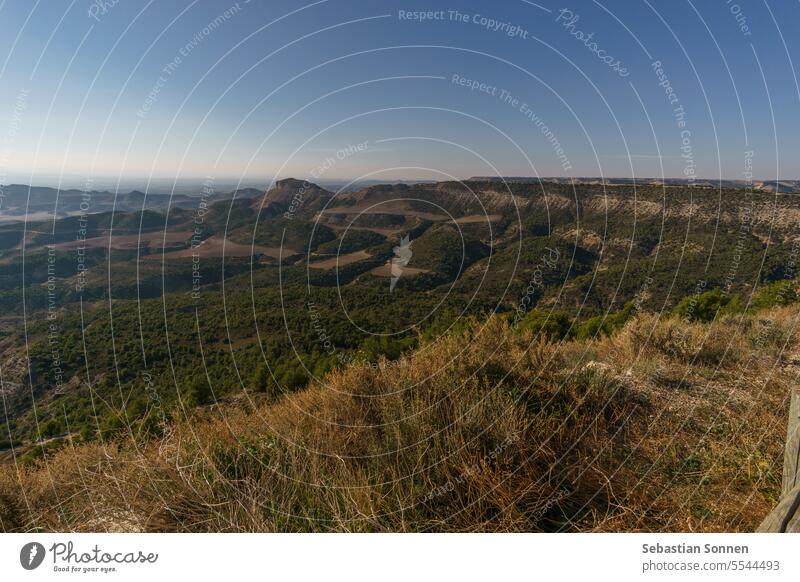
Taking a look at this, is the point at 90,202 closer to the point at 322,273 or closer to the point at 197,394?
the point at 197,394

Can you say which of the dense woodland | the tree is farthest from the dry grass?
the dense woodland

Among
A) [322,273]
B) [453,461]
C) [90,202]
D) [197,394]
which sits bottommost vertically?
[197,394]

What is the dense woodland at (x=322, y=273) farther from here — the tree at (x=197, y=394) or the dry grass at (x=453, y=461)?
the dry grass at (x=453, y=461)

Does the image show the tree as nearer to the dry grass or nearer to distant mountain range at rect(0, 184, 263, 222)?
distant mountain range at rect(0, 184, 263, 222)

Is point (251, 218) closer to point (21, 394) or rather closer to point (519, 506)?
point (21, 394)

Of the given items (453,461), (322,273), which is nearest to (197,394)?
(453,461)

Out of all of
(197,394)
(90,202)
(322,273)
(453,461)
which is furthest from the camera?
(322,273)

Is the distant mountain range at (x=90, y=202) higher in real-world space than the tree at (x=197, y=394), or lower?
higher

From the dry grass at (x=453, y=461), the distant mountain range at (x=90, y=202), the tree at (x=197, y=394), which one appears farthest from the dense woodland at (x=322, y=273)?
the dry grass at (x=453, y=461)
